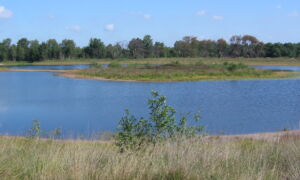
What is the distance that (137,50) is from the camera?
125 metres

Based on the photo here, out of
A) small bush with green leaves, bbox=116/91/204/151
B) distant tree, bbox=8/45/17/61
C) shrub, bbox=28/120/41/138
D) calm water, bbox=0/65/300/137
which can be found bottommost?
calm water, bbox=0/65/300/137

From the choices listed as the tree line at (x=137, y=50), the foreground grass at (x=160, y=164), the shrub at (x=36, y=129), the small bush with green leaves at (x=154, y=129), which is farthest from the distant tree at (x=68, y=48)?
the foreground grass at (x=160, y=164)

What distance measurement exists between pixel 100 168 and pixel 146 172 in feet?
2.16

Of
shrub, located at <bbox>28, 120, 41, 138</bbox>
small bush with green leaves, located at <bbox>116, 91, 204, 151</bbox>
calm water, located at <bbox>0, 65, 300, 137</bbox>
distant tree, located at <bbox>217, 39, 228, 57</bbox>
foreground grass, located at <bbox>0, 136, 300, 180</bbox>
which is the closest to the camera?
foreground grass, located at <bbox>0, 136, 300, 180</bbox>

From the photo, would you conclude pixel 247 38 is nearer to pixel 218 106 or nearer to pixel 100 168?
pixel 218 106

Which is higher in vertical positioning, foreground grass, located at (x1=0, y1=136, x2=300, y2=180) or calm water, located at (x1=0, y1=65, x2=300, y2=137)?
foreground grass, located at (x1=0, y1=136, x2=300, y2=180)

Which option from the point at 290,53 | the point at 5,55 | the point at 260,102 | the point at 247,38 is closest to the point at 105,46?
the point at 5,55

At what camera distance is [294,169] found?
5.10m

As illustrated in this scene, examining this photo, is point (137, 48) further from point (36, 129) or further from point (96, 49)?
point (36, 129)

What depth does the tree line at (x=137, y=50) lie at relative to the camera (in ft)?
401

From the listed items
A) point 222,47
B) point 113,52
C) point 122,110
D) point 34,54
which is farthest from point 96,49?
point 122,110

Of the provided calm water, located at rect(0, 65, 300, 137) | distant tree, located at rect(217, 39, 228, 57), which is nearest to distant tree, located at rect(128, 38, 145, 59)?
distant tree, located at rect(217, 39, 228, 57)

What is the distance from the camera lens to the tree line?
12238cm

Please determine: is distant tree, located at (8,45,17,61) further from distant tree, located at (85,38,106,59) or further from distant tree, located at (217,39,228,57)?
distant tree, located at (217,39,228,57)
